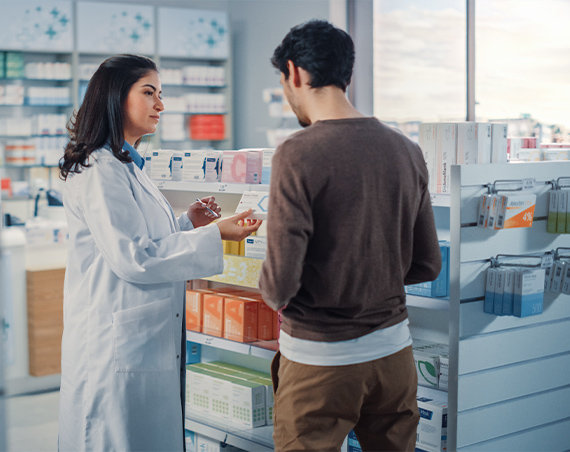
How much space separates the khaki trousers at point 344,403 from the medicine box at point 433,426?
0.86m

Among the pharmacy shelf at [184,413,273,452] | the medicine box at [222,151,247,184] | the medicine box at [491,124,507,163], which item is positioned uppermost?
the medicine box at [491,124,507,163]

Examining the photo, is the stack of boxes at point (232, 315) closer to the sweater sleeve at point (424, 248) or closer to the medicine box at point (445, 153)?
the medicine box at point (445, 153)

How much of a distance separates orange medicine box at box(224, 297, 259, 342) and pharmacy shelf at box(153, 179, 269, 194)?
484 millimetres

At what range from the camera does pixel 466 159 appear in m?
2.65

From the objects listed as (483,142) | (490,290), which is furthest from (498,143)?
(490,290)

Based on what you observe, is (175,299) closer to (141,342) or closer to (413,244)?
(141,342)

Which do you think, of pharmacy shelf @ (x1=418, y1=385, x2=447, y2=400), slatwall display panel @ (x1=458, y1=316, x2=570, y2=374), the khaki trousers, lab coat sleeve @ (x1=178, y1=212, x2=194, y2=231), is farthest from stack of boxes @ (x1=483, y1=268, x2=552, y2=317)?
lab coat sleeve @ (x1=178, y1=212, x2=194, y2=231)

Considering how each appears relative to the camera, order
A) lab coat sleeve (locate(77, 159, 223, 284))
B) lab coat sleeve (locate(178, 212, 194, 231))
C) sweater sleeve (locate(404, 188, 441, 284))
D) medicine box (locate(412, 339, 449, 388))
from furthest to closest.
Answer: medicine box (locate(412, 339, 449, 388)) → lab coat sleeve (locate(178, 212, 194, 231)) → lab coat sleeve (locate(77, 159, 223, 284)) → sweater sleeve (locate(404, 188, 441, 284))

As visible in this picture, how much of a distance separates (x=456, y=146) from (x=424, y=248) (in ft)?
2.51

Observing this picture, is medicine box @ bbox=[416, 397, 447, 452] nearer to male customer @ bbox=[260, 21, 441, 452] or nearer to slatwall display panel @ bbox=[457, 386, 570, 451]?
slatwall display panel @ bbox=[457, 386, 570, 451]

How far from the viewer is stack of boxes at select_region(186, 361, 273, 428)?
3.26m

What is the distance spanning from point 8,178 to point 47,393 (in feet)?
10.6

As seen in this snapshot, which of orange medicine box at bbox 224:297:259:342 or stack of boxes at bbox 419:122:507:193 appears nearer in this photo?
stack of boxes at bbox 419:122:507:193

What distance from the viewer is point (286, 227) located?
1.69 m
